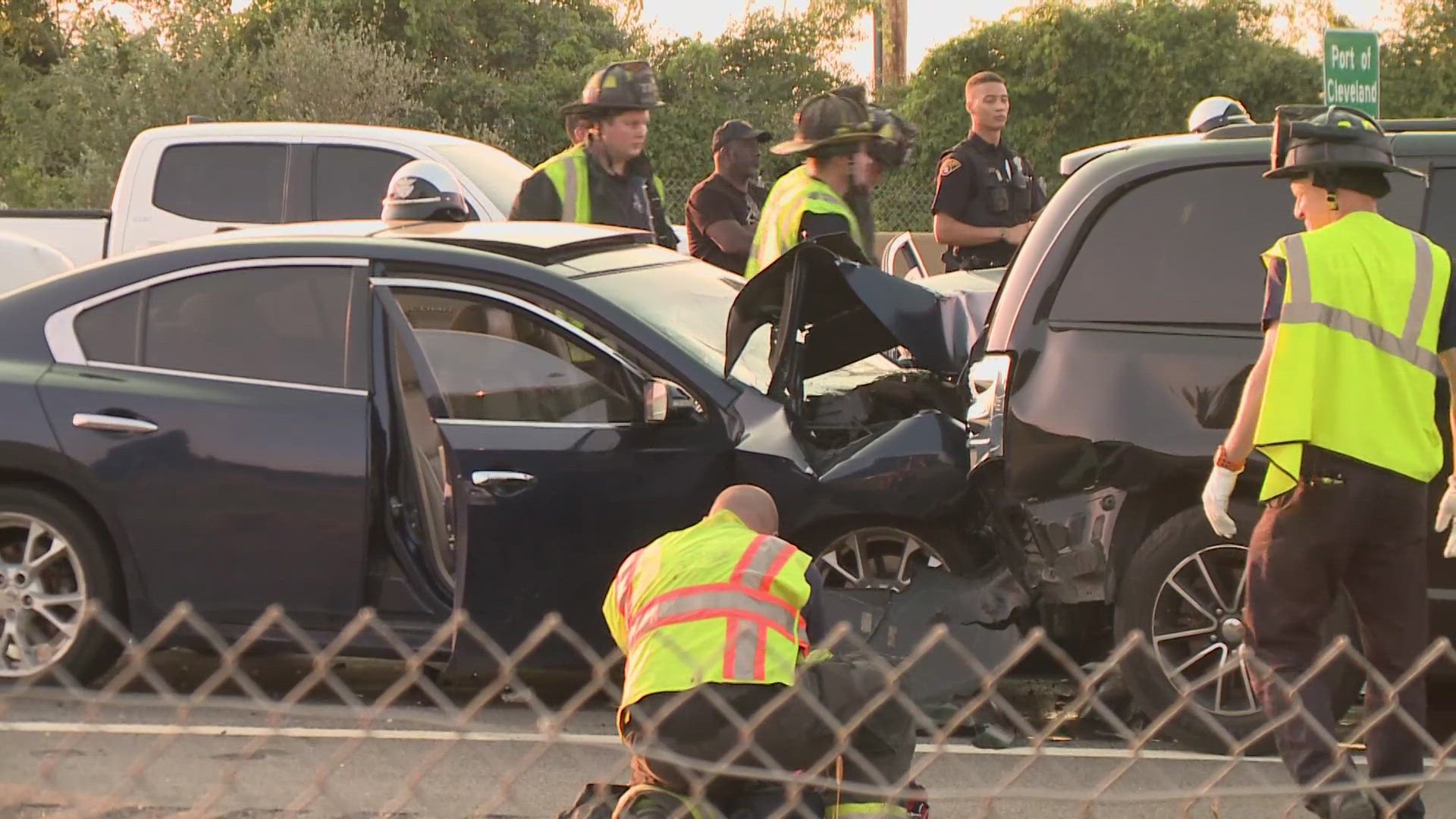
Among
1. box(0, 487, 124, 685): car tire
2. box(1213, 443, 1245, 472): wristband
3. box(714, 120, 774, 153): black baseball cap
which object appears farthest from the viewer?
box(714, 120, 774, 153): black baseball cap

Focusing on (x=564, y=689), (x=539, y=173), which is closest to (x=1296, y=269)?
(x=564, y=689)

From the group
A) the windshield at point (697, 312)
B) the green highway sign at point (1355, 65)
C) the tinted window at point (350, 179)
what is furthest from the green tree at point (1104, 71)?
the windshield at point (697, 312)

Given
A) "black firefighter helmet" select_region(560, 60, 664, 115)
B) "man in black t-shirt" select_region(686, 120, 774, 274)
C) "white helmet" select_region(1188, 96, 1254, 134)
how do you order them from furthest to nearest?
"man in black t-shirt" select_region(686, 120, 774, 274), "black firefighter helmet" select_region(560, 60, 664, 115), "white helmet" select_region(1188, 96, 1254, 134)

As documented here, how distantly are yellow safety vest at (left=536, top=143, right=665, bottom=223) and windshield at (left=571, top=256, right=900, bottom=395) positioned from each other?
1277 millimetres

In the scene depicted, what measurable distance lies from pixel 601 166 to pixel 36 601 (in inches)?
129

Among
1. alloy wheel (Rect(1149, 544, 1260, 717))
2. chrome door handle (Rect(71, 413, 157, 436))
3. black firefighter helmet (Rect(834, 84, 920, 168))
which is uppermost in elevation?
black firefighter helmet (Rect(834, 84, 920, 168))

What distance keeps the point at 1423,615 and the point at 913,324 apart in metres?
2.04

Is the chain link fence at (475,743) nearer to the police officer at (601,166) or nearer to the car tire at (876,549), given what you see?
the car tire at (876,549)

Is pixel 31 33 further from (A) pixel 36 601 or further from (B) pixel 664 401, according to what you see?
(B) pixel 664 401

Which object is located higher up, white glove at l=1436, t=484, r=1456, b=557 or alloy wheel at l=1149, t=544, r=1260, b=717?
white glove at l=1436, t=484, r=1456, b=557

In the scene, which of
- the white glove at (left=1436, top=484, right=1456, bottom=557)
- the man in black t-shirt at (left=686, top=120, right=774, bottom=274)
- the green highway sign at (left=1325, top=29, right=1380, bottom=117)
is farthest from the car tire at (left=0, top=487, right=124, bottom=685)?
the green highway sign at (left=1325, top=29, right=1380, bottom=117)

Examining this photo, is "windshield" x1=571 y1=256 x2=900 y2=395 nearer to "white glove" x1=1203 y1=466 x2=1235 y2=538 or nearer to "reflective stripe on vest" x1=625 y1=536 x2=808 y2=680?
"white glove" x1=1203 y1=466 x2=1235 y2=538

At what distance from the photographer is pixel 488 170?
35.4 feet

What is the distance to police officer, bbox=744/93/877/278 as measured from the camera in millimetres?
7035
